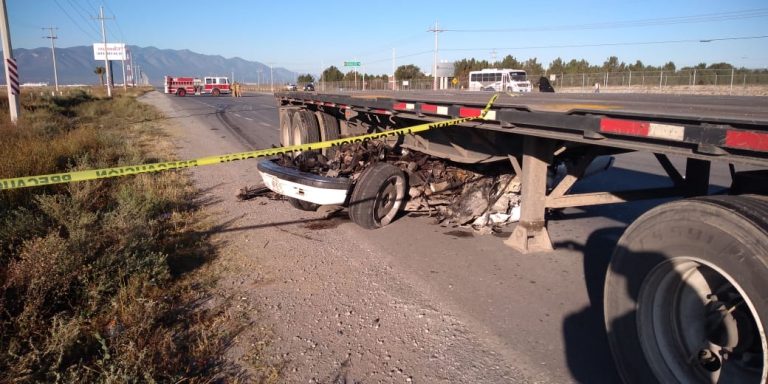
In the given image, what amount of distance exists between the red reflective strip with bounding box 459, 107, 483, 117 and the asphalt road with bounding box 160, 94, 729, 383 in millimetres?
1369

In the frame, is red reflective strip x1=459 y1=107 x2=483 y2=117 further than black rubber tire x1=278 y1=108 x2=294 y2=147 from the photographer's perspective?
No

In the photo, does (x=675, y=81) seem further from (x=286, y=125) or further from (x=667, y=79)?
(x=286, y=125)

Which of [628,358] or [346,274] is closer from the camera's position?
[628,358]

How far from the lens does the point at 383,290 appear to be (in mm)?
3961

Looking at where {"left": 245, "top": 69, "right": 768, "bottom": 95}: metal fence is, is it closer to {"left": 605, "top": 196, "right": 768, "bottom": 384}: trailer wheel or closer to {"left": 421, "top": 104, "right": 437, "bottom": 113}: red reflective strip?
{"left": 421, "top": 104, "right": 437, "bottom": 113}: red reflective strip

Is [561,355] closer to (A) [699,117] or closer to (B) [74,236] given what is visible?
(A) [699,117]

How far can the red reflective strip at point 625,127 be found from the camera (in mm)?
2500

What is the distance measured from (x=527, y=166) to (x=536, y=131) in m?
0.91

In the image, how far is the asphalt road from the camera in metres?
3.10

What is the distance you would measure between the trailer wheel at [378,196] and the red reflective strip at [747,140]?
136 inches

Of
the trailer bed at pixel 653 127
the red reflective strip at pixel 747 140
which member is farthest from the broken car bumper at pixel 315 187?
the red reflective strip at pixel 747 140

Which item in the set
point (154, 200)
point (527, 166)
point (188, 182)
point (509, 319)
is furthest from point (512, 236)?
point (188, 182)

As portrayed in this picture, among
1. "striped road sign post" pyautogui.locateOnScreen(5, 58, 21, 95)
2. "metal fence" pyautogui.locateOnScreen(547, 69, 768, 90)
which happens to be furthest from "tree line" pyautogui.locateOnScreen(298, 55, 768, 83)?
"striped road sign post" pyautogui.locateOnScreen(5, 58, 21, 95)

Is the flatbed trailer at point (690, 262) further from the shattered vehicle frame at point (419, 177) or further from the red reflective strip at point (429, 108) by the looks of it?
the shattered vehicle frame at point (419, 177)
